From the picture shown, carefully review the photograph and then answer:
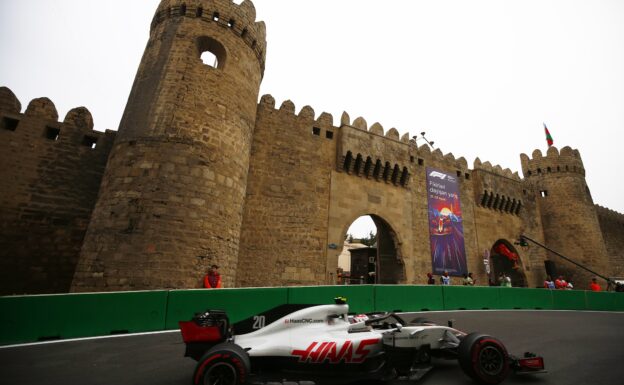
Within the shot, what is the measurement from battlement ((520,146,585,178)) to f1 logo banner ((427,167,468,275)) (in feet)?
38.8

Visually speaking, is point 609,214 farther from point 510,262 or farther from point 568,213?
point 510,262

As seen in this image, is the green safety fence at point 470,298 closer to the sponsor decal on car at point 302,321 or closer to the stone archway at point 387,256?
the stone archway at point 387,256

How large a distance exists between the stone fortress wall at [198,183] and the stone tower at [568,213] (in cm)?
1398

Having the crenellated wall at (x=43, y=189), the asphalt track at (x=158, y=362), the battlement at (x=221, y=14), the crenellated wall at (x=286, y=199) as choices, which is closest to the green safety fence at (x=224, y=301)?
the asphalt track at (x=158, y=362)

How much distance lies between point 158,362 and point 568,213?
96.1 feet

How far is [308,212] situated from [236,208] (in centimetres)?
388

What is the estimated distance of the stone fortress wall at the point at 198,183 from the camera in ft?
30.1

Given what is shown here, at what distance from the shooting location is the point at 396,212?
16953mm

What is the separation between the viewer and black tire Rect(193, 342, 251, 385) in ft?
10.4

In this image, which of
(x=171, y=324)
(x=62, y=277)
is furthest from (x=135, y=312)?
(x=62, y=277)

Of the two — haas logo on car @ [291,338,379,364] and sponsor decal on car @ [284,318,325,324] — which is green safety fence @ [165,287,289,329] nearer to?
sponsor decal on car @ [284,318,325,324]

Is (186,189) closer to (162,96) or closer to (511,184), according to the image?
(162,96)

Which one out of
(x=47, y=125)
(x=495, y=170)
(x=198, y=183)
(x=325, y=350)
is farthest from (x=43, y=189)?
(x=495, y=170)

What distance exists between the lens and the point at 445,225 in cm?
1853
